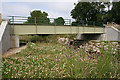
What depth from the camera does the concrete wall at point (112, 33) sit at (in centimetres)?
1873

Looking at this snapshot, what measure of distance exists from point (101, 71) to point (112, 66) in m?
0.41

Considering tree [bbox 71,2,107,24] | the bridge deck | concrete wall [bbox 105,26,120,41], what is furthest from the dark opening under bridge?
tree [bbox 71,2,107,24]

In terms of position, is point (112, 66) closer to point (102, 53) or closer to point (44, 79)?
point (102, 53)

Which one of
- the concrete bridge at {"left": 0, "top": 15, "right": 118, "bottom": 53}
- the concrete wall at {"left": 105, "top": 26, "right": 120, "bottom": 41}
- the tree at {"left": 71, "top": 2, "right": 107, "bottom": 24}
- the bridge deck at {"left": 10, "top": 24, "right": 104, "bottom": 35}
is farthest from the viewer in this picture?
the tree at {"left": 71, "top": 2, "right": 107, "bottom": 24}

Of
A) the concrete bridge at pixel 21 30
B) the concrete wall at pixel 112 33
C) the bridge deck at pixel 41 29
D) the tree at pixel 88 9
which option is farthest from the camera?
the tree at pixel 88 9

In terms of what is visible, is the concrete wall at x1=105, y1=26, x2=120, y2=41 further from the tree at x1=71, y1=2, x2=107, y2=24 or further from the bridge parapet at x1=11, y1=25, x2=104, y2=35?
the tree at x1=71, y1=2, x2=107, y2=24

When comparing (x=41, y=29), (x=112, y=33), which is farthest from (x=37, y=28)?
(x=112, y=33)

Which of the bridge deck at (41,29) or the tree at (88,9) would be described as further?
the tree at (88,9)

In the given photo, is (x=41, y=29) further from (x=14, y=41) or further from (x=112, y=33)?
(x=112, y=33)

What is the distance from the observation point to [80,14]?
32688 millimetres

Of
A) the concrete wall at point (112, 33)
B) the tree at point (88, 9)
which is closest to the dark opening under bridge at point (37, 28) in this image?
the concrete wall at point (112, 33)

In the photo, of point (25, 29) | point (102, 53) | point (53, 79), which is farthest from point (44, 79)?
point (25, 29)

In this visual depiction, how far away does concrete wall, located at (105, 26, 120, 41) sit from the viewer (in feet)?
61.4

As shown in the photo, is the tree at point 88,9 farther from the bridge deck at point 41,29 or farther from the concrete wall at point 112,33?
the bridge deck at point 41,29
